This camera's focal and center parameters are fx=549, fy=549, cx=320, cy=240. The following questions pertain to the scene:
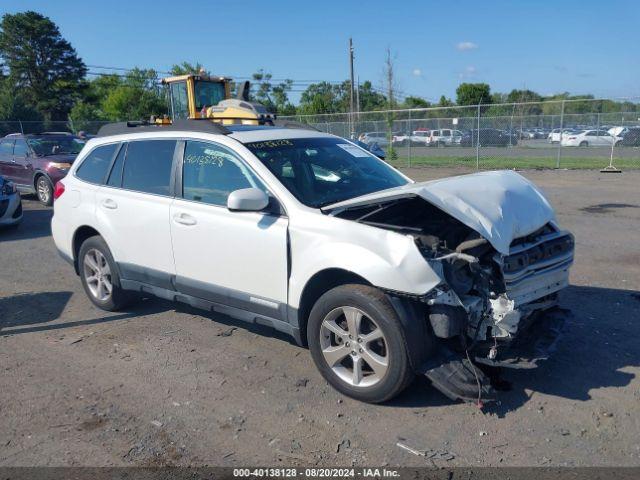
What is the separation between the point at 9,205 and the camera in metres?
10.3

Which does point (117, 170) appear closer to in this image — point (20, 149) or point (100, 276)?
point (100, 276)

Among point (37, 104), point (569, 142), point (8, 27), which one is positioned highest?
point (8, 27)

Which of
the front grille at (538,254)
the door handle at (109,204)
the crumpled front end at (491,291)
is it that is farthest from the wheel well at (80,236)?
the front grille at (538,254)

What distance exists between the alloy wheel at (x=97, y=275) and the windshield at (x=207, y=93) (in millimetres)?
10486

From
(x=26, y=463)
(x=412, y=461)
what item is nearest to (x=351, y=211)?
(x=412, y=461)

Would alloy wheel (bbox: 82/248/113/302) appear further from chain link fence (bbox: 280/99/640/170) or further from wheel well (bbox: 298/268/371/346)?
chain link fence (bbox: 280/99/640/170)

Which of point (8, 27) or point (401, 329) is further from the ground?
point (8, 27)

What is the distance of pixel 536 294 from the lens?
3.80 meters

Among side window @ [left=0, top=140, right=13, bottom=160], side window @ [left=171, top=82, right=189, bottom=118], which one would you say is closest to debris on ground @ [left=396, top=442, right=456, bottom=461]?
side window @ [left=171, top=82, right=189, bottom=118]

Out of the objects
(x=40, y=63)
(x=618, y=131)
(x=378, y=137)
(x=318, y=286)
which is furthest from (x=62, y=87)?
(x=318, y=286)

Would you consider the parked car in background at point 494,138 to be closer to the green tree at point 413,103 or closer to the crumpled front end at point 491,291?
the crumpled front end at point 491,291

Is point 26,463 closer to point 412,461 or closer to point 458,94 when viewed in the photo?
point 412,461

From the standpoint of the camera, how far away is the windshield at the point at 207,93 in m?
15.6

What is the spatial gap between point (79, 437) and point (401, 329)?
7.06 ft
